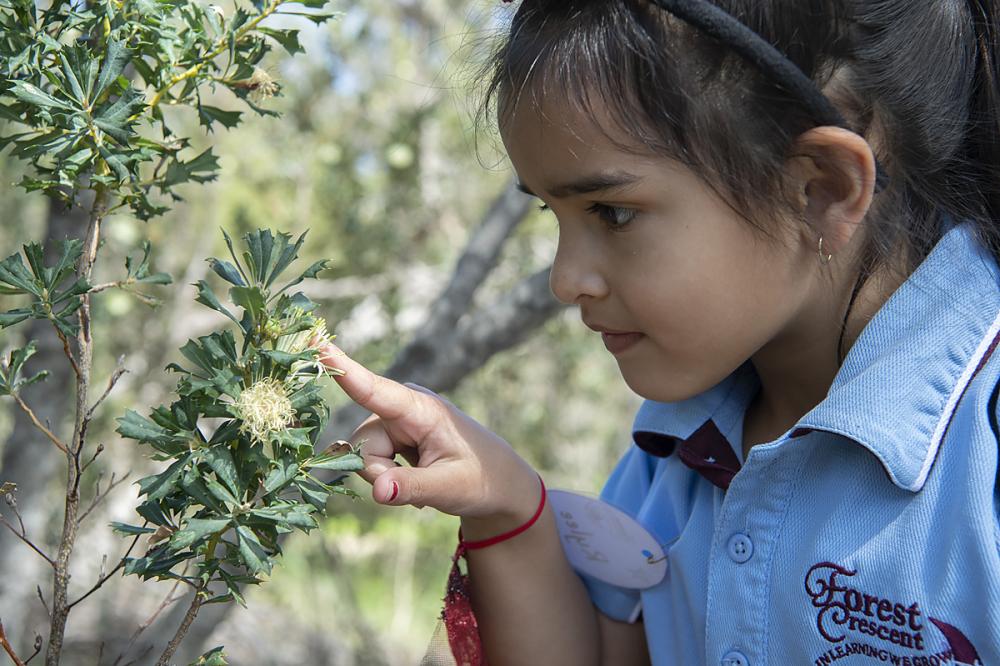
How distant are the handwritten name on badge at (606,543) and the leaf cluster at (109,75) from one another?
2.67 feet

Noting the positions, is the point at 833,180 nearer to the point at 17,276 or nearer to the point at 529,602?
the point at 529,602

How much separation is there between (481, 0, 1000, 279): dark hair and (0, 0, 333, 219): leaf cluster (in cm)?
36

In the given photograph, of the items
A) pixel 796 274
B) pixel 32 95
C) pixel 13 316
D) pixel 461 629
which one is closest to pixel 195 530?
pixel 13 316

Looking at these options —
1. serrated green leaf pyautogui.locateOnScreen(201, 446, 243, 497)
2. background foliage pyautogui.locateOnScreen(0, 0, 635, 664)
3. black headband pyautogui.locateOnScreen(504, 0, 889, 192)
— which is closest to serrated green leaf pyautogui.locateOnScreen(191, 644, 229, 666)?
serrated green leaf pyautogui.locateOnScreen(201, 446, 243, 497)

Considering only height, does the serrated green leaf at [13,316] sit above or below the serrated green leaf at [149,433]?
above

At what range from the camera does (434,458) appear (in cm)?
133

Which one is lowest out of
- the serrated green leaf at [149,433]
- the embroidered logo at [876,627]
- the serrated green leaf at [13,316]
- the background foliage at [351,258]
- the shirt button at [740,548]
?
the background foliage at [351,258]

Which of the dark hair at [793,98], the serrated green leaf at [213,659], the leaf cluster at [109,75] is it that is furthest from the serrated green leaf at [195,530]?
the dark hair at [793,98]

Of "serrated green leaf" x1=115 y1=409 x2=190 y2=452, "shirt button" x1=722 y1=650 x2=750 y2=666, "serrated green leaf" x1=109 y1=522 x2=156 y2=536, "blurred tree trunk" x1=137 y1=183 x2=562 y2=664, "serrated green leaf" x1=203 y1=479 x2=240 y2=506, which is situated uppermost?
"serrated green leaf" x1=115 y1=409 x2=190 y2=452

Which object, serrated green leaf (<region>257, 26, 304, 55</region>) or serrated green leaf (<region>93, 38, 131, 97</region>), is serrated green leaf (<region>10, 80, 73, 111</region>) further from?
serrated green leaf (<region>257, 26, 304, 55</region>)

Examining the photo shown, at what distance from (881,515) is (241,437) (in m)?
0.79

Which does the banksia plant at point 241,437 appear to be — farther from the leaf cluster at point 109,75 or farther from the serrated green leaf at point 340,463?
the leaf cluster at point 109,75

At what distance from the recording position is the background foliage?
332 cm

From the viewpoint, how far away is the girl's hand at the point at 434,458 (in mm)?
1143
